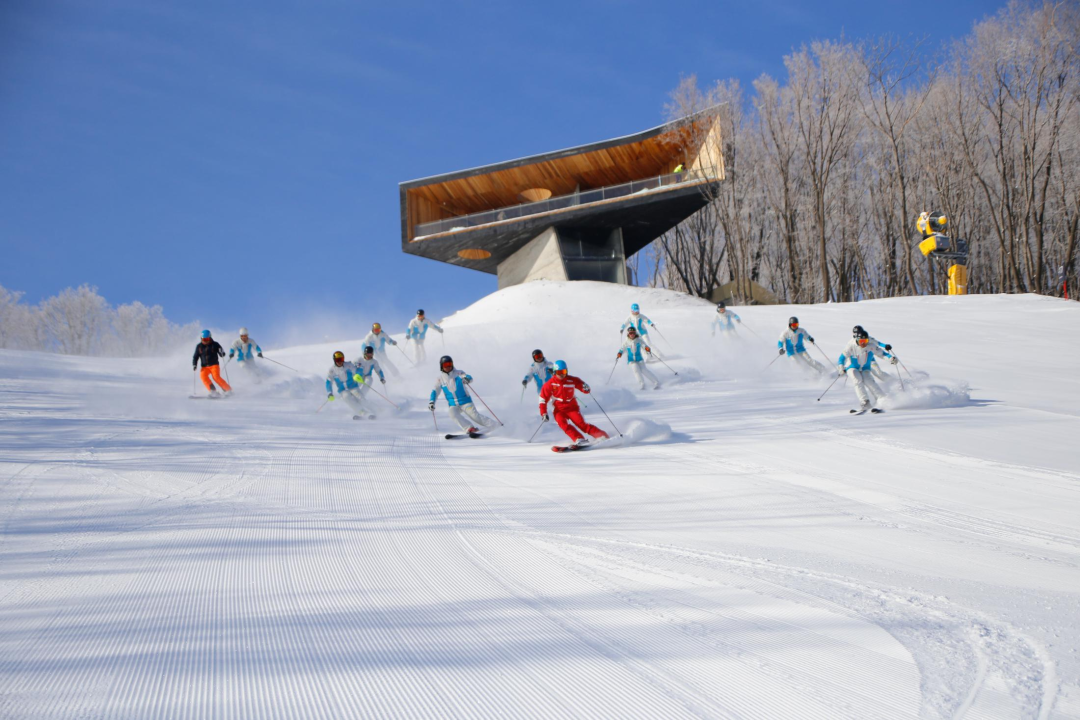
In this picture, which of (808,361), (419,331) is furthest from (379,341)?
(808,361)

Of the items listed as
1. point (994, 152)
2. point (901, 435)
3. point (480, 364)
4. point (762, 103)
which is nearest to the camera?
point (901, 435)

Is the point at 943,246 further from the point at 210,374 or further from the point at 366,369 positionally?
the point at 210,374

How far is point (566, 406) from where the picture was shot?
1012 cm

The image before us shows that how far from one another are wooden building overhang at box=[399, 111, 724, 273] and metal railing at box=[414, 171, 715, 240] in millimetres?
60

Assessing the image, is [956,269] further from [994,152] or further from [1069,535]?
[1069,535]

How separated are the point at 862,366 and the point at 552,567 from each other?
9.45 meters

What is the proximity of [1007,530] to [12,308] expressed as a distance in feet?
225

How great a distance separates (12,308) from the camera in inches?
2128

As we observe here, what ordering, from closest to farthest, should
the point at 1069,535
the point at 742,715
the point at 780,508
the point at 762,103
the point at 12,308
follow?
the point at 742,715 < the point at 1069,535 < the point at 780,508 < the point at 762,103 < the point at 12,308

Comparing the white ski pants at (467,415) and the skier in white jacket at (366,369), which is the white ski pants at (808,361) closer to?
the white ski pants at (467,415)

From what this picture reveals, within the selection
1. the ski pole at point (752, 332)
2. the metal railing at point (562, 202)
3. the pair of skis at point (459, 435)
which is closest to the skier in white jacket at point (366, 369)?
the pair of skis at point (459, 435)

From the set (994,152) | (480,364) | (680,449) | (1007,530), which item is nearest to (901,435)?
(680,449)

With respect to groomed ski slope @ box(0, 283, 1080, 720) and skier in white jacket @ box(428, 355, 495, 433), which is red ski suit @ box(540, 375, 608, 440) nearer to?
groomed ski slope @ box(0, 283, 1080, 720)

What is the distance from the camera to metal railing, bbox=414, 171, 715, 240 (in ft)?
117
